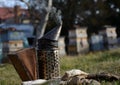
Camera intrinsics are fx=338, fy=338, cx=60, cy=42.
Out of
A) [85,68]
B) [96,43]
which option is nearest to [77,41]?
[96,43]

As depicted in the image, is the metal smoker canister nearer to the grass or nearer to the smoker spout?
the smoker spout

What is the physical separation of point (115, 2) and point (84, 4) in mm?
2970

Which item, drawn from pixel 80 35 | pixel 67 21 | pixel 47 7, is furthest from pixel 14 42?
pixel 67 21

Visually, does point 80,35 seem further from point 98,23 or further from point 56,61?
point 56,61

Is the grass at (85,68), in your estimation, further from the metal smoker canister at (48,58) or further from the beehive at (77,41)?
the beehive at (77,41)

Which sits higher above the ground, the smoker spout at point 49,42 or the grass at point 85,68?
the smoker spout at point 49,42

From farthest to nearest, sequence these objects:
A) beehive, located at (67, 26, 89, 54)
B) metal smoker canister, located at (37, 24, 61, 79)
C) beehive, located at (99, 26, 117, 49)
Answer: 1. beehive, located at (99, 26, 117, 49)
2. beehive, located at (67, 26, 89, 54)
3. metal smoker canister, located at (37, 24, 61, 79)

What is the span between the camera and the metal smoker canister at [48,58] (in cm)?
706

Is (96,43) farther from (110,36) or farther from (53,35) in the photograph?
(53,35)

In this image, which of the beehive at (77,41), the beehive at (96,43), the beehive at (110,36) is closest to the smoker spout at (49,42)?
the beehive at (77,41)

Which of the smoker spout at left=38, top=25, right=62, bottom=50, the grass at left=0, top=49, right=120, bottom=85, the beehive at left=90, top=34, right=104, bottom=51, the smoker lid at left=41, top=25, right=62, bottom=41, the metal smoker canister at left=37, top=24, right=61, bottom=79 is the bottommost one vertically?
the beehive at left=90, top=34, right=104, bottom=51

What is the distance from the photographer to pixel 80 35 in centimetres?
2442

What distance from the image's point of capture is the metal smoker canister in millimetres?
7062

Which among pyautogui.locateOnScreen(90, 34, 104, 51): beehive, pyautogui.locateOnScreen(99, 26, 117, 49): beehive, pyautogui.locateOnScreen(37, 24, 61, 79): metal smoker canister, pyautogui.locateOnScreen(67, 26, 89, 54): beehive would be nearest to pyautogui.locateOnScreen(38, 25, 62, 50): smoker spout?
pyautogui.locateOnScreen(37, 24, 61, 79): metal smoker canister
